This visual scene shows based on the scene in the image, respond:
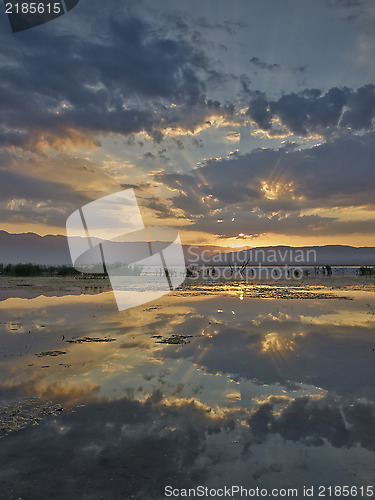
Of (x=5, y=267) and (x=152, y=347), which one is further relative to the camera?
(x=5, y=267)

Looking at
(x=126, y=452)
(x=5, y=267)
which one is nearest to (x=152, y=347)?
(x=126, y=452)

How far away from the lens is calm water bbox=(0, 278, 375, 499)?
3447 mm

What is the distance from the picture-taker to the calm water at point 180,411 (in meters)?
3.45

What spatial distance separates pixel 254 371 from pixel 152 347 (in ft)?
9.48

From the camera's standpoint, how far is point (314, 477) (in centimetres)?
344

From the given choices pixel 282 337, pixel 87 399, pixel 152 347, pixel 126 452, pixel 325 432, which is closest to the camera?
pixel 126 452

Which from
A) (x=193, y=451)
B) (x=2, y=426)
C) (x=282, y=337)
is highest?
(x=2, y=426)

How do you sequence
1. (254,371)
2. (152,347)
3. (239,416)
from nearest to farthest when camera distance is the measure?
(239,416) < (254,371) < (152,347)

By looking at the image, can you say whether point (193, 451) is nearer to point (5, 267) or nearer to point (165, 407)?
point (165, 407)

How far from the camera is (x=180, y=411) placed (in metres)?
4.87

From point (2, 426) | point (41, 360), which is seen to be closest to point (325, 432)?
point (2, 426)

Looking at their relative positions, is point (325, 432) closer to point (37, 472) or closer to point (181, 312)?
point (37, 472)

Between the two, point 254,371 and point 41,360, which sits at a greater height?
point 41,360

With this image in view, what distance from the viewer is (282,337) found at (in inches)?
379
